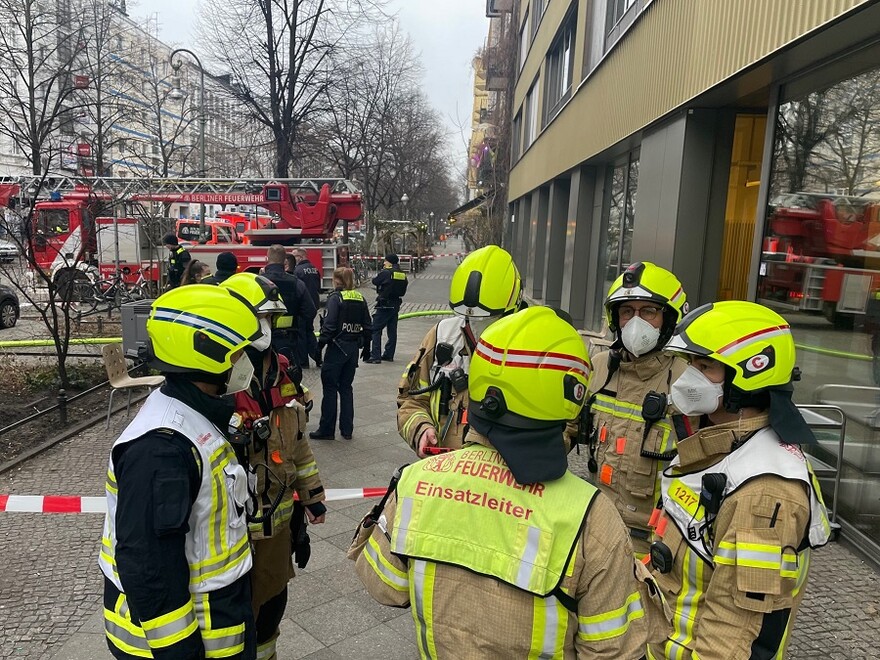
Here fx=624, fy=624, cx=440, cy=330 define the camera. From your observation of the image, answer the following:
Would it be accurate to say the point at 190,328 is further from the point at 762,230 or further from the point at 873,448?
the point at 762,230

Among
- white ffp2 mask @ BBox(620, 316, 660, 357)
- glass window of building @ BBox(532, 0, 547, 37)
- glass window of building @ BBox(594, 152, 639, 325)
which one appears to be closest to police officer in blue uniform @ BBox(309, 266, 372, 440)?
white ffp2 mask @ BBox(620, 316, 660, 357)

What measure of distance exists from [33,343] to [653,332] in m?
10.5

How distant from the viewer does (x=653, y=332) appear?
3.00 metres

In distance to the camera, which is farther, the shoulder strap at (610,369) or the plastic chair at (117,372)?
the plastic chair at (117,372)

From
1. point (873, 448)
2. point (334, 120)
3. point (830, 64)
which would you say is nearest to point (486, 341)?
point (873, 448)

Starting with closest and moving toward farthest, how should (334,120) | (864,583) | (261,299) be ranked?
1. (261,299)
2. (864,583)
3. (334,120)

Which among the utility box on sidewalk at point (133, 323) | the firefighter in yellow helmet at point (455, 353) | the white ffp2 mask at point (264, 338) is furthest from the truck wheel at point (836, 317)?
the utility box on sidewalk at point (133, 323)

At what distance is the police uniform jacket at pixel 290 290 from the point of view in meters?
7.94

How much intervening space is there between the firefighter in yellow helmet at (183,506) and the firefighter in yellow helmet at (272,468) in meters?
0.58

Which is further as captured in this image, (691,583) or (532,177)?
(532,177)

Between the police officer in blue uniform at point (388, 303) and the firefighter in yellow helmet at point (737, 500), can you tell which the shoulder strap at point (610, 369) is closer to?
the firefighter in yellow helmet at point (737, 500)

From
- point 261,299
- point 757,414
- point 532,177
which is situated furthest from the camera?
point 532,177

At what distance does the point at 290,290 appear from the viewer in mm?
8047

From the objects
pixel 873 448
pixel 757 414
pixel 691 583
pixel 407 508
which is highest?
pixel 757 414
